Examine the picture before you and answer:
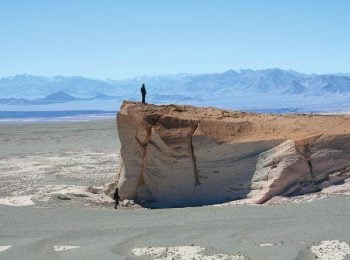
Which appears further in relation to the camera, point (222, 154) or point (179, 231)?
point (222, 154)

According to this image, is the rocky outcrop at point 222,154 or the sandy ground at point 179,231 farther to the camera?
the rocky outcrop at point 222,154

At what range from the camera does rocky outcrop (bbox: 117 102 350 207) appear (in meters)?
10.2

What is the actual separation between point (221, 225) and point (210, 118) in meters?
3.85

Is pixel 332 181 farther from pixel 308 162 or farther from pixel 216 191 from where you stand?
A: pixel 216 191

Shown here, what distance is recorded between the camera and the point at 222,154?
36.1ft

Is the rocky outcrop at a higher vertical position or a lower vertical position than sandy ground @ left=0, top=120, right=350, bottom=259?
higher

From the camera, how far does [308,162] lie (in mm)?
10281

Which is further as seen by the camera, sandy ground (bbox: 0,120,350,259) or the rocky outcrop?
→ the rocky outcrop

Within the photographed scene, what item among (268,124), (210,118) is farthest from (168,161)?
(268,124)

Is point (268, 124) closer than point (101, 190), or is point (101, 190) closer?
point (268, 124)

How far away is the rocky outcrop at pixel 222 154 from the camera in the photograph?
1021cm

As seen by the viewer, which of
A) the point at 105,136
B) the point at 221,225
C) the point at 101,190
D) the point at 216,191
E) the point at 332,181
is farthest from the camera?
the point at 105,136

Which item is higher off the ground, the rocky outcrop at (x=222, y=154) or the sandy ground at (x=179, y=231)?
the rocky outcrop at (x=222, y=154)

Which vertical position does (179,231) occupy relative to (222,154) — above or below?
below
